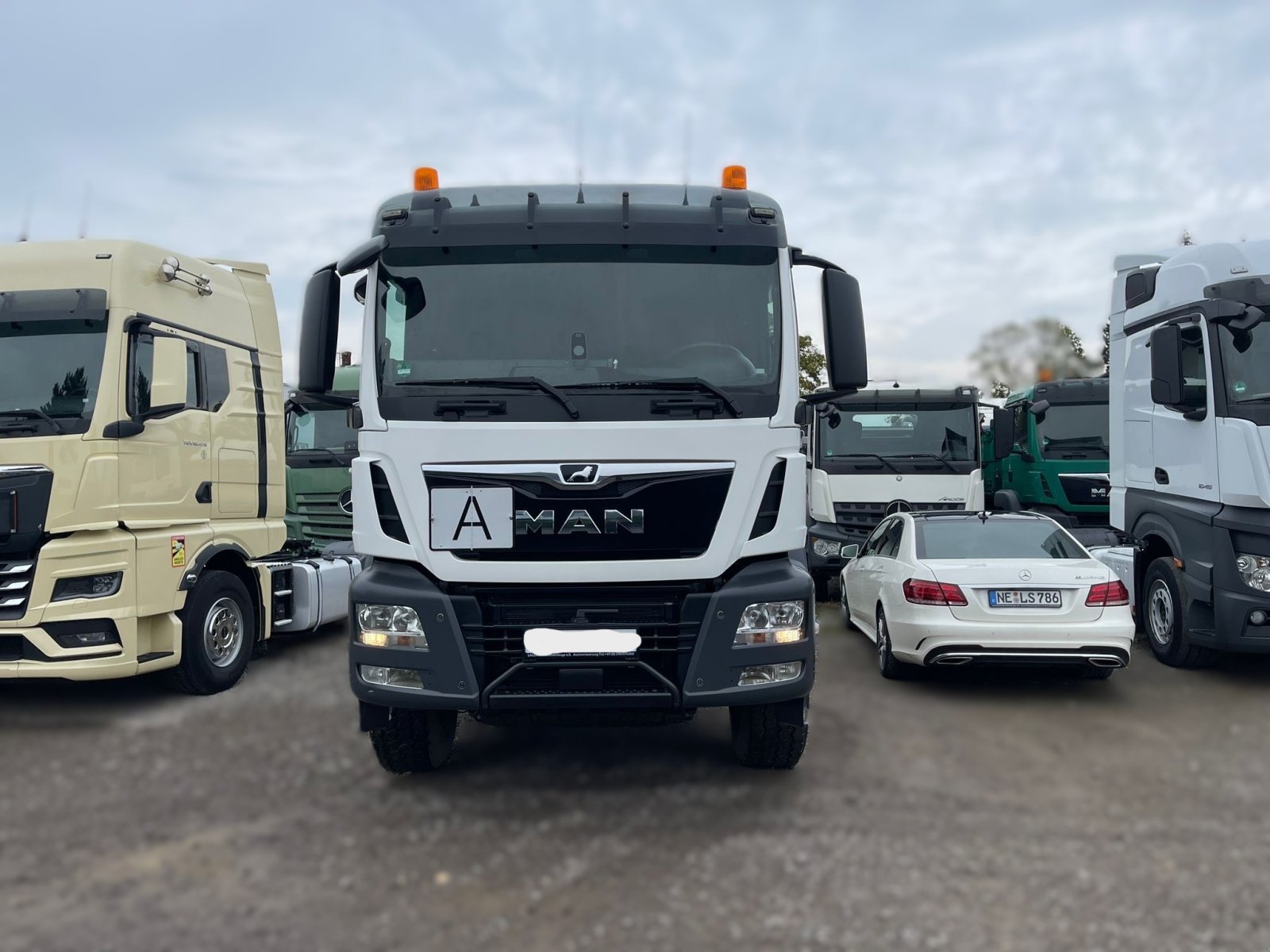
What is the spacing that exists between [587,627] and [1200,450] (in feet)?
18.7

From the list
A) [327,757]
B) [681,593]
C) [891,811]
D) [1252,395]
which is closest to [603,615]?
[681,593]

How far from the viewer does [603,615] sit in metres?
4.68

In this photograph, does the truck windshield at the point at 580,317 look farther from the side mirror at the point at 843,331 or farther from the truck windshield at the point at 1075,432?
the truck windshield at the point at 1075,432

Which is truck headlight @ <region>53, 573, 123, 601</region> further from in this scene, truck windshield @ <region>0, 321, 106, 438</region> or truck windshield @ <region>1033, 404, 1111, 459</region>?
truck windshield @ <region>1033, 404, 1111, 459</region>

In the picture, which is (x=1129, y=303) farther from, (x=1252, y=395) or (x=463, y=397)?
(x=463, y=397)

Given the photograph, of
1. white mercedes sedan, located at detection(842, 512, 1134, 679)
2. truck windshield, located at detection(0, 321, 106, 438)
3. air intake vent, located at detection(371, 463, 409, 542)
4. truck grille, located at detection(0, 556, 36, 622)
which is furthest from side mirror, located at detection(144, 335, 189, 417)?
white mercedes sedan, located at detection(842, 512, 1134, 679)

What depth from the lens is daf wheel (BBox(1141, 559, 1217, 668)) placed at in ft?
26.4

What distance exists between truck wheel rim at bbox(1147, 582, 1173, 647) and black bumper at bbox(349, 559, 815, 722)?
5.06 metres

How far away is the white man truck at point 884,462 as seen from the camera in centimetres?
1204

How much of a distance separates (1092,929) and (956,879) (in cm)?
55

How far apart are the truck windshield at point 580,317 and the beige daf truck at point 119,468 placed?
2696 mm

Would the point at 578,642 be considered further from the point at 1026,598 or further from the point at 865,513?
the point at 865,513

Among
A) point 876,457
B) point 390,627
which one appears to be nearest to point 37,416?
point 390,627

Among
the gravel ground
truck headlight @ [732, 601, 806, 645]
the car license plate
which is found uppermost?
truck headlight @ [732, 601, 806, 645]
